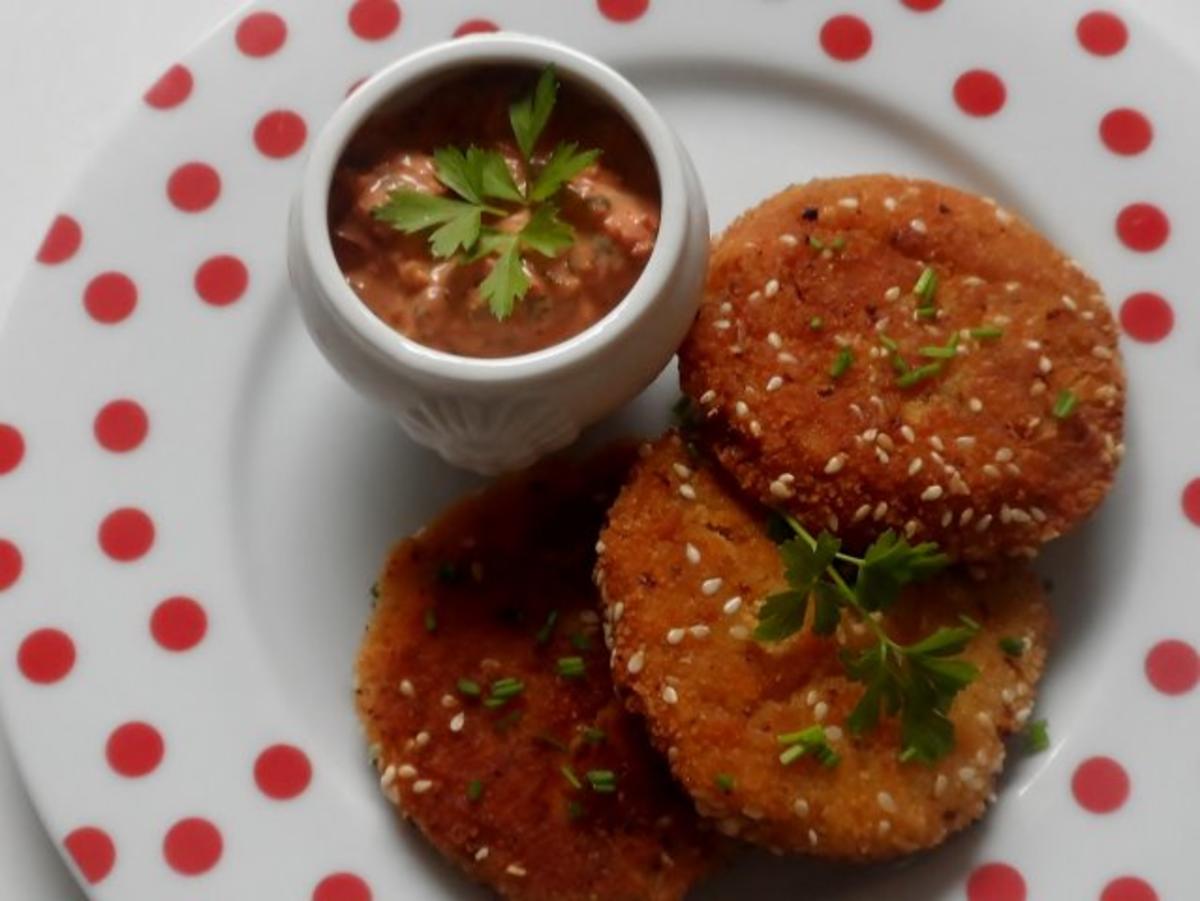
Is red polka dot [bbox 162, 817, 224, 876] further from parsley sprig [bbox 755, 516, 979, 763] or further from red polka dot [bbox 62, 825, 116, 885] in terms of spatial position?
parsley sprig [bbox 755, 516, 979, 763]

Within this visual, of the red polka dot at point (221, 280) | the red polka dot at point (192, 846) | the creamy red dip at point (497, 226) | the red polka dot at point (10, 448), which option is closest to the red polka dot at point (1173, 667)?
the creamy red dip at point (497, 226)

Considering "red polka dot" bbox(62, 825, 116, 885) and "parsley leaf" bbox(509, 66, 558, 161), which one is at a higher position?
"parsley leaf" bbox(509, 66, 558, 161)

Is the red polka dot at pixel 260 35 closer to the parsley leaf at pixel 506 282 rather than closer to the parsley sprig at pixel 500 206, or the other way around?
the parsley sprig at pixel 500 206

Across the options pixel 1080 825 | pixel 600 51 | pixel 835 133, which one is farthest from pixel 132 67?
pixel 1080 825

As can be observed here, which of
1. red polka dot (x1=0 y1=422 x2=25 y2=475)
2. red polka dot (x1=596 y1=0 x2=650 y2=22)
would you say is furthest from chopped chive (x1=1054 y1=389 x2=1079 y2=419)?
red polka dot (x1=0 y1=422 x2=25 y2=475)

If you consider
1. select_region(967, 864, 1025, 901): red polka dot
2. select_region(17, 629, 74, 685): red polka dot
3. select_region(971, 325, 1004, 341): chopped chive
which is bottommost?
select_region(967, 864, 1025, 901): red polka dot

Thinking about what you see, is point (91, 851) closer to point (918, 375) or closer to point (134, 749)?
point (134, 749)
